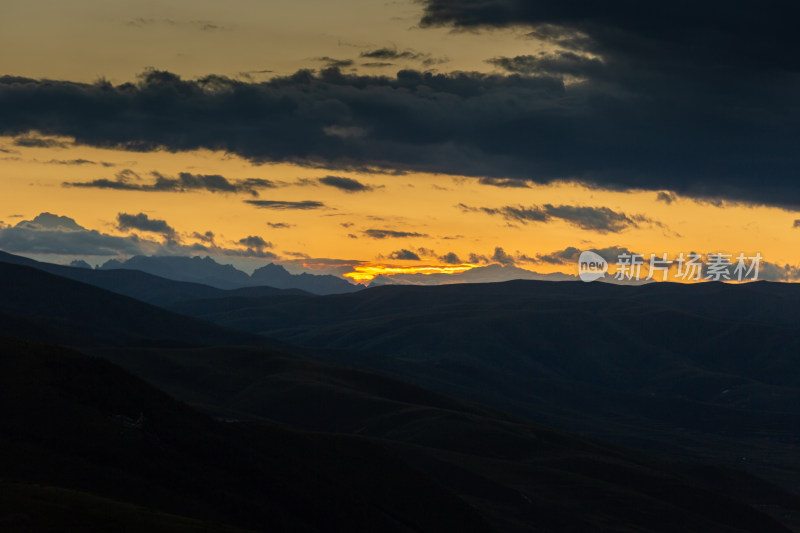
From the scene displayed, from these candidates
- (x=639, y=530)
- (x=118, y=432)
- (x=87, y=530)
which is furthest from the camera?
(x=639, y=530)

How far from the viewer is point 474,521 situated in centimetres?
15812

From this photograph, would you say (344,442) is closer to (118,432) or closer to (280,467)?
(280,467)

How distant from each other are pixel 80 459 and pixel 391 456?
83623 mm

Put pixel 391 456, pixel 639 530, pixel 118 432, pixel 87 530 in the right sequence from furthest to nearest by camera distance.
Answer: pixel 639 530 → pixel 391 456 → pixel 118 432 → pixel 87 530

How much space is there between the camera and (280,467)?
429 feet

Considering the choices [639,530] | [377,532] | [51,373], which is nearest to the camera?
[51,373]

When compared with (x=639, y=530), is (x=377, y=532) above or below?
above

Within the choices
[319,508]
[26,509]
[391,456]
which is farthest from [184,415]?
[26,509]

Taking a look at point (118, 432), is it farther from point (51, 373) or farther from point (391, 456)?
point (391, 456)

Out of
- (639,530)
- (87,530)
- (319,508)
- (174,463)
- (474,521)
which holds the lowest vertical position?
(639,530)

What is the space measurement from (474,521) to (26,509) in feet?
358

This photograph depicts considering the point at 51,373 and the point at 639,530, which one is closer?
the point at 51,373

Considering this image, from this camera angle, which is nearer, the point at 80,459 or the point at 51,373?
the point at 80,459

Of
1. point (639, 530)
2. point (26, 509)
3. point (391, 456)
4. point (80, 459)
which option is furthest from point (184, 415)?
point (639, 530)
